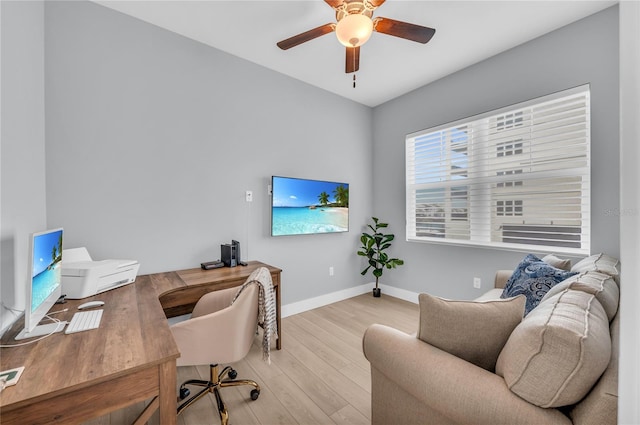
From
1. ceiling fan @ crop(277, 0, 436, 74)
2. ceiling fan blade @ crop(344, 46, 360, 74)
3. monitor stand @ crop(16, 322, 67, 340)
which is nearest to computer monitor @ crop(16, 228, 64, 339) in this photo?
monitor stand @ crop(16, 322, 67, 340)

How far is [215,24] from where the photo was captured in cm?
234

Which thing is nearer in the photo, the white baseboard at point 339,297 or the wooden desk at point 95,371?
the wooden desk at point 95,371

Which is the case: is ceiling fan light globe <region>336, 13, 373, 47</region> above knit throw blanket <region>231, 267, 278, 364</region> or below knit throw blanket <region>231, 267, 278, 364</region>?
above

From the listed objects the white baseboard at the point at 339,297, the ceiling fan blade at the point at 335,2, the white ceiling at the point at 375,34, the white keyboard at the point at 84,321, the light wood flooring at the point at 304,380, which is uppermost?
the white ceiling at the point at 375,34

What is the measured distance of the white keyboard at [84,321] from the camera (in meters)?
1.24

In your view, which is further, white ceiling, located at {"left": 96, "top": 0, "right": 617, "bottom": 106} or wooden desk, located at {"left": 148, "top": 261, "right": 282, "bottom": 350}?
white ceiling, located at {"left": 96, "top": 0, "right": 617, "bottom": 106}

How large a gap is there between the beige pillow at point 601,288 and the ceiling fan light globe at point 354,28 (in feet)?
5.90

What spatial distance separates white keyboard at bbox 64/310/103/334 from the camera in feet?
4.08

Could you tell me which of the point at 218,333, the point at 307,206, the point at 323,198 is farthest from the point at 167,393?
the point at 323,198

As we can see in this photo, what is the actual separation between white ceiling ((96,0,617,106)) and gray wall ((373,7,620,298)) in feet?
0.53

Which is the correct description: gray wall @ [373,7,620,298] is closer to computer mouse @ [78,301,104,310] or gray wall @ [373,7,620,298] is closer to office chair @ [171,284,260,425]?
office chair @ [171,284,260,425]

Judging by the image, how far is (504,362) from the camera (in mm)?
957

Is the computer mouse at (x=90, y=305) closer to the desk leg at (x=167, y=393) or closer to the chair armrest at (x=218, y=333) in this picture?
the chair armrest at (x=218, y=333)

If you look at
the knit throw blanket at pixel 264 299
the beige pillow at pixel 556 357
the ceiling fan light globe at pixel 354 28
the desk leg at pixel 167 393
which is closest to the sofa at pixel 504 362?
the beige pillow at pixel 556 357
